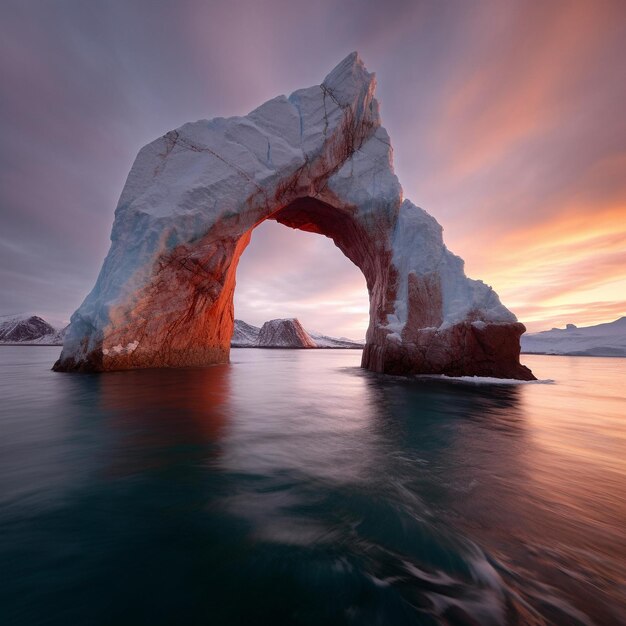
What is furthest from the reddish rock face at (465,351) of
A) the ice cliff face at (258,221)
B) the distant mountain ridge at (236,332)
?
the distant mountain ridge at (236,332)

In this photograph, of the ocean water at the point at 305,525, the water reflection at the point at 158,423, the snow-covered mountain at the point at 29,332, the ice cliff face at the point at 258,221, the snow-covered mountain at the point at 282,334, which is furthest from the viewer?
the snow-covered mountain at the point at 282,334

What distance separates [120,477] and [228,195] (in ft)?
38.6

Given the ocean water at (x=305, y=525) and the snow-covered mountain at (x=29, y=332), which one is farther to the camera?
the snow-covered mountain at (x=29, y=332)

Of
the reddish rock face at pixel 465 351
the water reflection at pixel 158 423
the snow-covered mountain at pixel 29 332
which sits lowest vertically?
the water reflection at pixel 158 423

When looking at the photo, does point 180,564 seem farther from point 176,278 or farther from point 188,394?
point 176,278

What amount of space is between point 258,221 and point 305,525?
43.8 ft

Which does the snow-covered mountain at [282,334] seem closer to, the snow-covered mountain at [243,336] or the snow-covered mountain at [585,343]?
the snow-covered mountain at [243,336]

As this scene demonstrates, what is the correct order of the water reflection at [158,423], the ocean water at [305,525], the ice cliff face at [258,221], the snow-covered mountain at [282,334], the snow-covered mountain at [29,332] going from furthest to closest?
1. the snow-covered mountain at [282,334]
2. the snow-covered mountain at [29,332]
3. the ice cliff face at [258,221]
4. the water reflection at [158,423]
5. the ocean water at [305,525]

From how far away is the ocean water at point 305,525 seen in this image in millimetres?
1382

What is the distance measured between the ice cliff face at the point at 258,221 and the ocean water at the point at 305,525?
7.43 metres

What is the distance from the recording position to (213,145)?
12812 millimetres

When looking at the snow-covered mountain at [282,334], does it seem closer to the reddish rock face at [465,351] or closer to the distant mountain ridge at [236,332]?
the distant mountain ridge at [236,332]

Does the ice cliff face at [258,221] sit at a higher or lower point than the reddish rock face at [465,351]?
higher

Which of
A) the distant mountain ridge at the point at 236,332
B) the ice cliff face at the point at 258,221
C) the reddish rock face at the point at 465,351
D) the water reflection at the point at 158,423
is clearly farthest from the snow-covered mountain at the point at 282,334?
the water reflection at the point at 158,423
